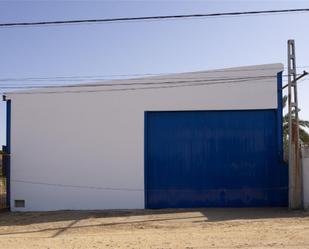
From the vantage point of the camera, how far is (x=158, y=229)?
14742mm

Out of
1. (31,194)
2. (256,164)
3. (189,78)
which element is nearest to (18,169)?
(31,194)

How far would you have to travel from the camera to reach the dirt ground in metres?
12.1

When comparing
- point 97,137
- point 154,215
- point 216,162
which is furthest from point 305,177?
point 97,137

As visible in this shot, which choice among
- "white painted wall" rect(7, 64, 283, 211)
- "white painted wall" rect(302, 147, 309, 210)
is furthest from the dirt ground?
"white painted wall" rect(7, 64, 283, 211)

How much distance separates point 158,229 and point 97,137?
7.21m

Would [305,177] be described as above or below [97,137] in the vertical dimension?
below

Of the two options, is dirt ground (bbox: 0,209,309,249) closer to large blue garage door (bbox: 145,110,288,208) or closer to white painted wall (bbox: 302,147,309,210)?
white painted wall (bbox: 302,147,309,210)

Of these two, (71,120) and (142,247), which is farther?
(71,120)

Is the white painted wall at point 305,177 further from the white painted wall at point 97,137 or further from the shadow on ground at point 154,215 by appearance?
the white painted wall at point 97,137

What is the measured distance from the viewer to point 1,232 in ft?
49.4

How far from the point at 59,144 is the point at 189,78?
598 centimetres

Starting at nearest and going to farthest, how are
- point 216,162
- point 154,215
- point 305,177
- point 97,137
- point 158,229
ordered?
1. point 158,229
2. point 154,215
3. point 305,177
4. point 216,162
5. point 97,137

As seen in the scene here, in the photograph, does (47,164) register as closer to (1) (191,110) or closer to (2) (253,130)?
(1) (191,110)

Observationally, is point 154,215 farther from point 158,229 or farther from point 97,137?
point 97,137
